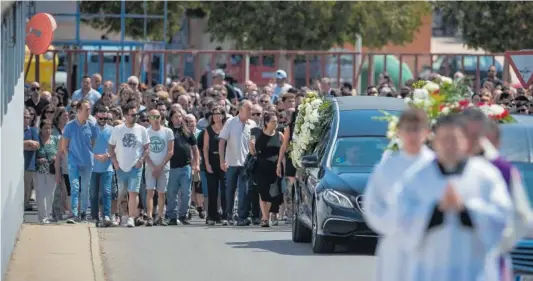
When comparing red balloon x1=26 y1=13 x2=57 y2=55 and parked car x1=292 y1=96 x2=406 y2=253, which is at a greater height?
red balloon x1=26 y1=13 x2=57 y2=55

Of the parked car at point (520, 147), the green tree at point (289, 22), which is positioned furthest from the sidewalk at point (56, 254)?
the green tree at point (289, 22)

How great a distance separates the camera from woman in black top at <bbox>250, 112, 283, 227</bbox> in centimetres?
2203

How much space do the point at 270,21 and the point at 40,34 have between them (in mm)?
26771

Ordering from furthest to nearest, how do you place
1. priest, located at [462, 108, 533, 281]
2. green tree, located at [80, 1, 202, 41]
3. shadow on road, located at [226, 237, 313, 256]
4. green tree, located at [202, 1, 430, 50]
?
green tree, located at [80, 1, 202, 41]
green tree, located at [202, 1, 430, 50]
shadow on road, located at [226, 237, 313, 256]
priest, located at [462, 108, 533, 281]

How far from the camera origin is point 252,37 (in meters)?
49.5

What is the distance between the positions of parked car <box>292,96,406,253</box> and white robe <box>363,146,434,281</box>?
802 centimetres

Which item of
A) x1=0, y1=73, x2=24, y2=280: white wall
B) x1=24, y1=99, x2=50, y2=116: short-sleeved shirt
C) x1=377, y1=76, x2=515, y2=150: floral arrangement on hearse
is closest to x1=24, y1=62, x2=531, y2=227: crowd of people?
x1=0, y1=73, x2=24, y2=280: white wall

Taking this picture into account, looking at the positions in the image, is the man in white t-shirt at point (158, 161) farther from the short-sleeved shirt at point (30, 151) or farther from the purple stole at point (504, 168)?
the purple stole at point (504, 168)

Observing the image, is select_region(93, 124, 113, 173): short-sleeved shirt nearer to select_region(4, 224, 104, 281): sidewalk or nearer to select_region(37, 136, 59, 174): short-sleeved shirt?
select_region(37, 136, 59, 174): short-sleeved shirt

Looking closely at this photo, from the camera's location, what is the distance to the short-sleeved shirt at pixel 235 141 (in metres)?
22.5

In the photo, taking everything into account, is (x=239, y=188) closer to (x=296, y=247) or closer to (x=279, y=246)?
(x=279, y=246)

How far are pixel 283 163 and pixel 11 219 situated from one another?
6.11 m

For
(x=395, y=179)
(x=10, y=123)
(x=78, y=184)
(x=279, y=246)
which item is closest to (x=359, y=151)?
(x=279, y=246)

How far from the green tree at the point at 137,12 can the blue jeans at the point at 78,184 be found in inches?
1067
